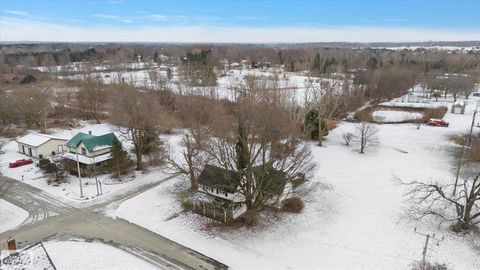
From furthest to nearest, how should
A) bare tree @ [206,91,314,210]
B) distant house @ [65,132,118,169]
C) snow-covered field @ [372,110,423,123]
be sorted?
snow-covered field @ [372,110,423,123], distant house @ [65,132,118,169], bare tree @ [206,91,314,210]

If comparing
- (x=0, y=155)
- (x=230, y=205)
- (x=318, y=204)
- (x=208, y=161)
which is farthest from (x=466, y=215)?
(x=0, y=155)

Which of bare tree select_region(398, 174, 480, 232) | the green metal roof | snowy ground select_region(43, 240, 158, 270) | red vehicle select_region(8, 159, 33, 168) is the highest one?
the green metal roof

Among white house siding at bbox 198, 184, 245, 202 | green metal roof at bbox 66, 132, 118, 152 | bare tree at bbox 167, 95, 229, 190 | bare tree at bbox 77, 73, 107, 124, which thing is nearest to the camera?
white house siding at bbox 198, 184, 245, 202

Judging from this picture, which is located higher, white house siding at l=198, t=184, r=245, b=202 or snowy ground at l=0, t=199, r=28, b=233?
white house siding at l=198, t=184, r=245, b=202

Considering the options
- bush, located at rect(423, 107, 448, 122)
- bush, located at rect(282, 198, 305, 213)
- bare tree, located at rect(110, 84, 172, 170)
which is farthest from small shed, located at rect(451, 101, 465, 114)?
bare tree, located at rect(110, 84, 172, 170)

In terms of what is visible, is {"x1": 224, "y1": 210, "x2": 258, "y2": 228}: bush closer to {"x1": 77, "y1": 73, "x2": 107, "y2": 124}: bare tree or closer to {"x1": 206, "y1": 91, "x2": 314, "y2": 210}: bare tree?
{"x1": 206, "y1": 91, "x2": 314, "y2": 210}: bare tree

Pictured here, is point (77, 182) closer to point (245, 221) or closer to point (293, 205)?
point (245, 221)
